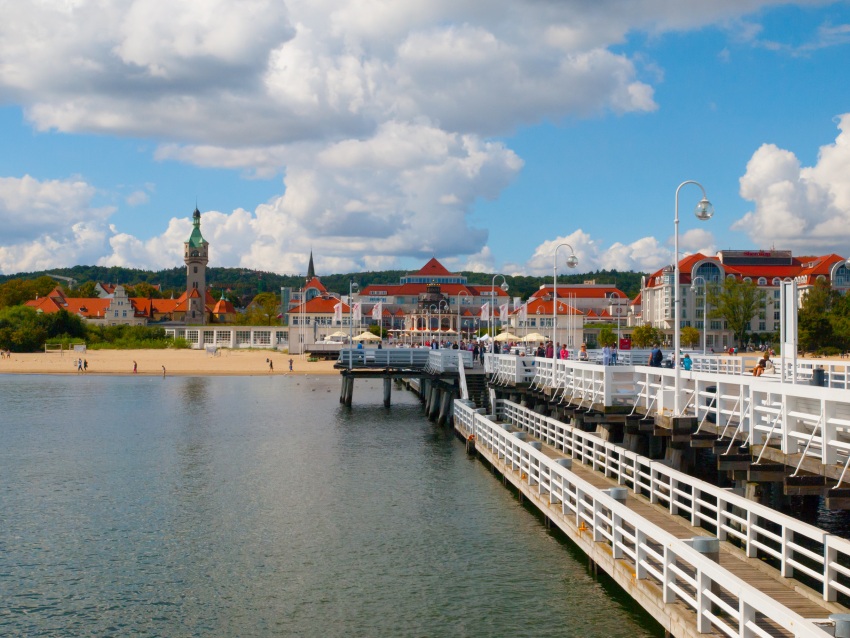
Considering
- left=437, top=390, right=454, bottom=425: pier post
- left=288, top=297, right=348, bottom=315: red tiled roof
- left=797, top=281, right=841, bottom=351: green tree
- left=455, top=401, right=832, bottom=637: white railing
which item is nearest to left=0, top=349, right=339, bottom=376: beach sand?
left=288, top=297, right=348, bottom=315: red tiled roof

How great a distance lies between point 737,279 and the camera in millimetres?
121562

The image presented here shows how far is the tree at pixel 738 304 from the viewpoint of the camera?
359 feet

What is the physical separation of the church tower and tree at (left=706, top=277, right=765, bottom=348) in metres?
101

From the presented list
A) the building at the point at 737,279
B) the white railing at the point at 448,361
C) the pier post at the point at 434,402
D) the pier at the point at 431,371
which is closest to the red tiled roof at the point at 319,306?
the building at the point at 737,279

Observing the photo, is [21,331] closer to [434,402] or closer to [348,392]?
[348,392]

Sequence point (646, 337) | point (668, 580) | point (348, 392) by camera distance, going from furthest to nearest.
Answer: point (646, 337)
point (348, 392)
point (668, 580)

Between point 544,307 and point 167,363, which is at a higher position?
point 544,307

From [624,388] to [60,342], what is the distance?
106 m

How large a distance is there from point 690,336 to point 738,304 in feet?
23.3

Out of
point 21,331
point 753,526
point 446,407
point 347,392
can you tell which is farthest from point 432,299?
point 753,526

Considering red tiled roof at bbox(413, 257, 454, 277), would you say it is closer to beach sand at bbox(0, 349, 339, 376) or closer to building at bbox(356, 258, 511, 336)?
building at bbox(356, 258, 511, 336)

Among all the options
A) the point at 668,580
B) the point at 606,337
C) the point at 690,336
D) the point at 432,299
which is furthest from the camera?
the point at 432,299

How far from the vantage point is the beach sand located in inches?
3430

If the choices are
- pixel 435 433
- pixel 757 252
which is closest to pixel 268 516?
pixel 435 433
